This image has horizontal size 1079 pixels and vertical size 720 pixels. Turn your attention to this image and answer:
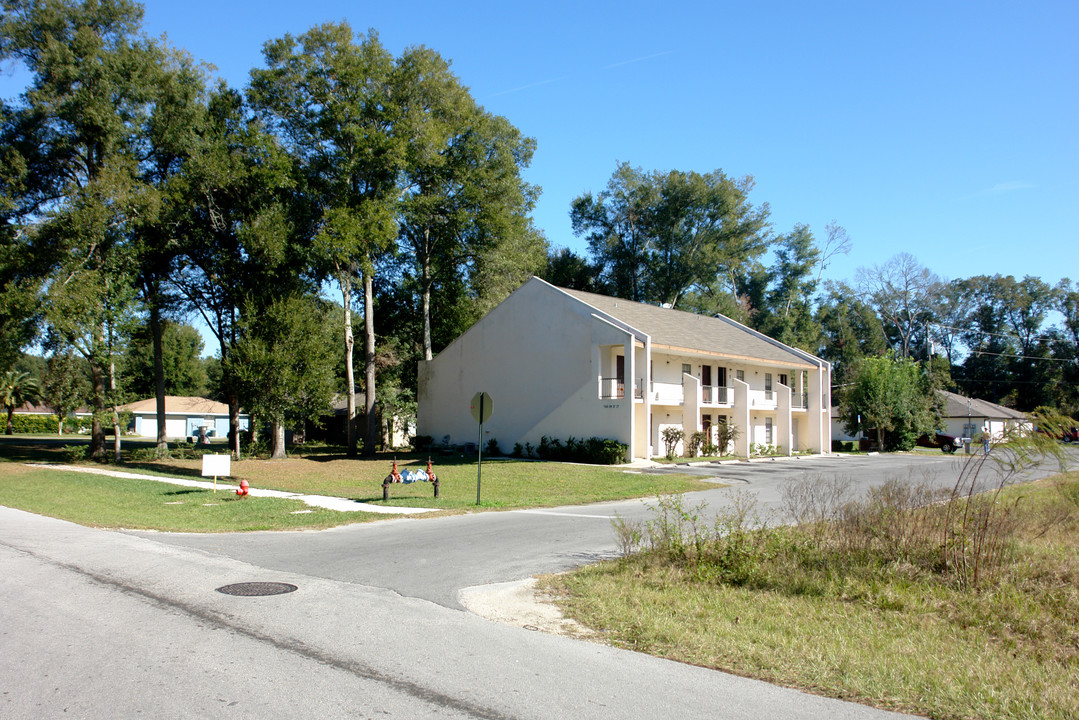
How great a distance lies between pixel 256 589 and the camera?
830 cm

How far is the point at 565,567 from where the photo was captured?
32.7 feet

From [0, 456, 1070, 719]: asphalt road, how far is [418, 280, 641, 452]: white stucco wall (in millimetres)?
22382

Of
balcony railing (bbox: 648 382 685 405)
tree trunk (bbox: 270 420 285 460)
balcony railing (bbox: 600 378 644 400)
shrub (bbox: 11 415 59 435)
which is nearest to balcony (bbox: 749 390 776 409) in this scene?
balcony railing (bbox: 648 382 685 405)

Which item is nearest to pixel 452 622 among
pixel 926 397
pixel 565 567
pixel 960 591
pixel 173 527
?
pixel 565 567

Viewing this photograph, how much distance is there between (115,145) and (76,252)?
5.06 m

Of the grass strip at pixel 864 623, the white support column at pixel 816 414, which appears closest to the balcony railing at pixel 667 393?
the white support column at pixel 816 414

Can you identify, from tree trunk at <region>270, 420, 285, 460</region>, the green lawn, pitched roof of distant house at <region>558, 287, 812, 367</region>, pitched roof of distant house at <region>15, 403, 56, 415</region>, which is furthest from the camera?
pitched roof of distant house at <region>15, 403, 56, 415</region>

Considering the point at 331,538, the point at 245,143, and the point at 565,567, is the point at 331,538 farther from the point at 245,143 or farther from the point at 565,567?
the point at 245,143

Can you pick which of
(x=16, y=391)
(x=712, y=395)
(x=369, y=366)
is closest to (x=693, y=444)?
(x=712, y=395)

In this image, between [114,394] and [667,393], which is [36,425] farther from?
[667,393]

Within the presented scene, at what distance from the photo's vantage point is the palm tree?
240 feet

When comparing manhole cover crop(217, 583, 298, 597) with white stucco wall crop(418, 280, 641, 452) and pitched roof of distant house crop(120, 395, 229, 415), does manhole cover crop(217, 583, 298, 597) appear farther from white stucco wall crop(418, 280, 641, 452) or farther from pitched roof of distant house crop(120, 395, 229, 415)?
pitched roof of distant house crop(120, 395, 229, 415)

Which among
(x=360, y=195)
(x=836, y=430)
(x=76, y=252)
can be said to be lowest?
(x=836, y=430)

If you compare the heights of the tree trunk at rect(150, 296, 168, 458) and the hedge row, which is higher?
the tree trunk at rect(150, 296, 168, 458)
